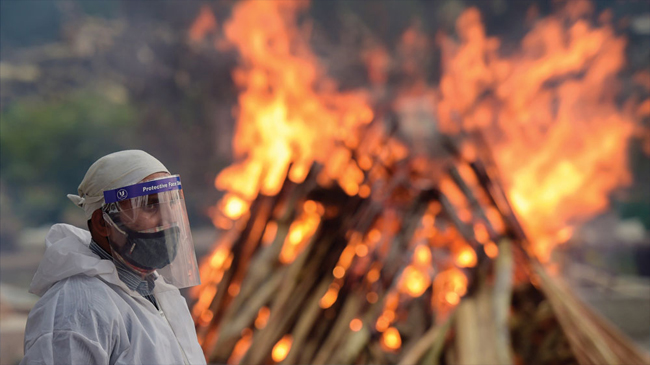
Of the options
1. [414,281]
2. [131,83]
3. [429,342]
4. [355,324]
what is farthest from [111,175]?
[131,83]

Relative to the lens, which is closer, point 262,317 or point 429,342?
point 429,342

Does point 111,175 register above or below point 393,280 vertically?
below

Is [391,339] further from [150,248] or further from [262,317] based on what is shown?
[150,248]

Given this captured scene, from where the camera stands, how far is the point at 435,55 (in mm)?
10305

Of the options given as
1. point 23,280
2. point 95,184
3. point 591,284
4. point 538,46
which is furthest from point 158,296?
point 23,280

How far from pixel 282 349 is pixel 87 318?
82.0 inches

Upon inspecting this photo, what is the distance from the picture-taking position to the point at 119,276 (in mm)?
1201

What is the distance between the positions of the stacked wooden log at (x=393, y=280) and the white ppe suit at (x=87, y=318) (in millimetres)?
1696

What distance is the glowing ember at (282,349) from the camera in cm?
301

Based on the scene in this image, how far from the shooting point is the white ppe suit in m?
1.04

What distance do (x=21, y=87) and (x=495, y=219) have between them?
12.3 m

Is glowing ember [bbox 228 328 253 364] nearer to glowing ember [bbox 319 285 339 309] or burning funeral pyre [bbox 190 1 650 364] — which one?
burning funeral pyre [bbox 190 1 650 364]

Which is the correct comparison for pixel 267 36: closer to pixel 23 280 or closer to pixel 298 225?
pixel 298 225

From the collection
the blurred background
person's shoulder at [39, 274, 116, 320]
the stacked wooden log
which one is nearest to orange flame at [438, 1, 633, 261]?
the stacked wooden log
